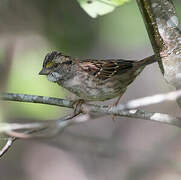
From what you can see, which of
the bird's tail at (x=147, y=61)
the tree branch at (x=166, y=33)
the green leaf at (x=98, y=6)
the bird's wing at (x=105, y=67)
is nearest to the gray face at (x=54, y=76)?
the bird's wing at (x=105, y=67)

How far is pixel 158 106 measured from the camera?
712 cm

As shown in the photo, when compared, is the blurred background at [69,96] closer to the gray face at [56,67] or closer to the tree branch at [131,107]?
the gray face at [56,67]

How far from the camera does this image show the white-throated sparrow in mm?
4742

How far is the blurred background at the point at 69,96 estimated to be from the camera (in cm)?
525

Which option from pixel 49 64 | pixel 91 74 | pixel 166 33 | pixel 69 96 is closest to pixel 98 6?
pixel 166 33

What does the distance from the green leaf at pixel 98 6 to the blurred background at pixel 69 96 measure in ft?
4.36

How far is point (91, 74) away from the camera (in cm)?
502

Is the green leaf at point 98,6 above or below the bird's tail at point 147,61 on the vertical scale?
above

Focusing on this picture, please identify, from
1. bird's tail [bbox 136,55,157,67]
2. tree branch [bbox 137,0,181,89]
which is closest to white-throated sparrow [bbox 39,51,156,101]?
bird's tail [bbox 136,55,157,67]

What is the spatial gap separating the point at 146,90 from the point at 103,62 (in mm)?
2706

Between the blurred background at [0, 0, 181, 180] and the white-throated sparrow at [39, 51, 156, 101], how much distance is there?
0.82 ft

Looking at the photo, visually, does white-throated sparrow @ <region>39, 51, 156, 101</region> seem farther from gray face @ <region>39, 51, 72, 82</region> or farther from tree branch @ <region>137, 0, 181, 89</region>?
tree branch @ <region>137, 0, 181, 89</region>

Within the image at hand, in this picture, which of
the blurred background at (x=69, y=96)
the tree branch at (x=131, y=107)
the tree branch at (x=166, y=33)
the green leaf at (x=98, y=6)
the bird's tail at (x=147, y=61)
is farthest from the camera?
the blurred background at (x=69, y=96)

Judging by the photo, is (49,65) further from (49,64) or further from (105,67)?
(105,67)
